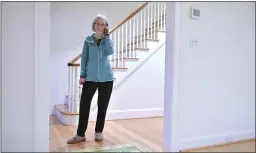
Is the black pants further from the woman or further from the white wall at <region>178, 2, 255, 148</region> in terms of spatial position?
the white wall at <region>178, 2, 255, 148</region>

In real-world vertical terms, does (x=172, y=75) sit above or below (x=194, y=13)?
below

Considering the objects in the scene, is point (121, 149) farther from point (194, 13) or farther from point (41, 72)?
point (194, 13)

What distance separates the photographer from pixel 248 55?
256cm

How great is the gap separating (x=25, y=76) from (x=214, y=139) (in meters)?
1.86

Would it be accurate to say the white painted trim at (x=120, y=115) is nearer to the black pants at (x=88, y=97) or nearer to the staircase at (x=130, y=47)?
the staircase at (x=130, y=47)

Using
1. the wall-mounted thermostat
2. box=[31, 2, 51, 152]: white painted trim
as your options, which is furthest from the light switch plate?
box=[31, 2, 51, 152]: white painted trim

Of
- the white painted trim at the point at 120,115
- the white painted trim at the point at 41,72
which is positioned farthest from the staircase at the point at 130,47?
the white painted trim at the point at 41,72

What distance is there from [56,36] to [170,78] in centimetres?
272

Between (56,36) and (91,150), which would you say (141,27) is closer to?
(56,36)

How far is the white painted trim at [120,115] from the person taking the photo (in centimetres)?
326

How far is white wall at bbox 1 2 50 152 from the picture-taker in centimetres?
164

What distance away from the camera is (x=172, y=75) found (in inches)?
85.0

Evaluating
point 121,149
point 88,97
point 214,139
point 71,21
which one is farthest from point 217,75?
point 71,21

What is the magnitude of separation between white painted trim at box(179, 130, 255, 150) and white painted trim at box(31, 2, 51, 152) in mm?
1248
